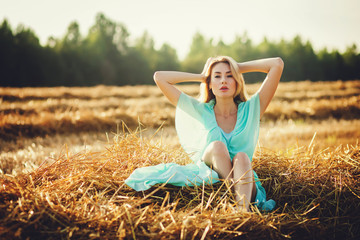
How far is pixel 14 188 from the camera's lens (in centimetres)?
191

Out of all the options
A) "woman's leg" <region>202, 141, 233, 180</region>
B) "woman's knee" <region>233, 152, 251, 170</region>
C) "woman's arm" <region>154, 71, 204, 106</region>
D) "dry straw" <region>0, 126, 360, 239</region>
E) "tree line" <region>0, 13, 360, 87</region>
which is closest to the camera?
"dry straw" <region>0, 126, 360, 239</region>

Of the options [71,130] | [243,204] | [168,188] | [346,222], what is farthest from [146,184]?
[71,130]

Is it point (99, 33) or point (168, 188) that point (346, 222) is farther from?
point (99, 33)

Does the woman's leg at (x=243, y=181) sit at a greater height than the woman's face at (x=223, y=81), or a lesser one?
lesser

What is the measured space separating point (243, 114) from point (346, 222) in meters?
1.27

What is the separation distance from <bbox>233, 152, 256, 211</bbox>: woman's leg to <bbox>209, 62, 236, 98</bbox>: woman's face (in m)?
0.73

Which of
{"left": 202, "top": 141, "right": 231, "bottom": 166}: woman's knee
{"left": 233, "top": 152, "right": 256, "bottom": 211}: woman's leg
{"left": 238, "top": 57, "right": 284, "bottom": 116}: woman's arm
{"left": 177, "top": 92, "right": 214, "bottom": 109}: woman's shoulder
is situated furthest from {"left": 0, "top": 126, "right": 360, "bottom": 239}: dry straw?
{"left": 238, "top": 57, "right": 284, "bottom": 116}: woman's arm

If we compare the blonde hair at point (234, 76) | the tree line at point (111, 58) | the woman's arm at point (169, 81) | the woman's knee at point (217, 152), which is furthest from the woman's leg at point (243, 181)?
the tree line at point (111, 58)

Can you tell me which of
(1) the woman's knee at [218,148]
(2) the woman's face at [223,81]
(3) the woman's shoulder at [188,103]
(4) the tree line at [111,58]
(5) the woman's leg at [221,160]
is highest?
(4) the tree line at [111,58]

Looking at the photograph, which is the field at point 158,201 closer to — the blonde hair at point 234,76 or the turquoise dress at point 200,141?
the turquoise dress at point 200,141

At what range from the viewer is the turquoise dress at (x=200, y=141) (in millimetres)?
2273

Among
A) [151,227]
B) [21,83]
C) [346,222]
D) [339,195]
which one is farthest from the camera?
[21,83]

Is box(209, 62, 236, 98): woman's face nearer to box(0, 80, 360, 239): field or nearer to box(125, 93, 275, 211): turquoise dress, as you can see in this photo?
box(125, 93, 275, 211): turquoise dress

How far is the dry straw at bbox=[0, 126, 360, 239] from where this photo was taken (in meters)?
1.67
